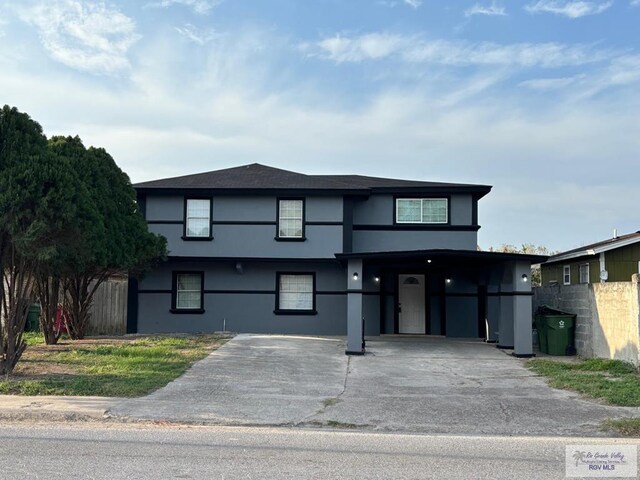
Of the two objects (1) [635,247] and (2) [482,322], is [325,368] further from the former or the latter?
(1) [635,247]

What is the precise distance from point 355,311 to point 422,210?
6298 mm

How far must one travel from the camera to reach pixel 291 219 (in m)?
20.6

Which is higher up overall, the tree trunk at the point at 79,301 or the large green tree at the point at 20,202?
the large green tree at the point at 20,202

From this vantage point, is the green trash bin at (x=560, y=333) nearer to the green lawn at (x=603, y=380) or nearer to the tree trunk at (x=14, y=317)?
the green lawn at (x=603, y=380)

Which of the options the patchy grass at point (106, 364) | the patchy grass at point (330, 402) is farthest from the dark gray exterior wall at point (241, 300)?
the patchy grass at point (330, 402)

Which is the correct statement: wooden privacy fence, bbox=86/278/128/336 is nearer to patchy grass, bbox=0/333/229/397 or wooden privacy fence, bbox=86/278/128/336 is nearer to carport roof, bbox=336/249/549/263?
patchy grass, bbox=0/333/229/397

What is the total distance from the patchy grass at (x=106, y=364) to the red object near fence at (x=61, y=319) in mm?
494

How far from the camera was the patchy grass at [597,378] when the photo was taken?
33.6 feet

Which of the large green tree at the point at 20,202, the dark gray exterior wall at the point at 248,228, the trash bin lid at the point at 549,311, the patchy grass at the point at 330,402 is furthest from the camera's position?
the dark gray exterior wall at the point at 248,228

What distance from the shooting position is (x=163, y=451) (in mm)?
6812

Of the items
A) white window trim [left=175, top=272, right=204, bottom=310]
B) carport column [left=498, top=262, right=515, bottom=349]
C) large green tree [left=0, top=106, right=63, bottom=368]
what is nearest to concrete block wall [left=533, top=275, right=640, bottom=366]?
carport column [left=498, top=262, right=515, bottom=349]

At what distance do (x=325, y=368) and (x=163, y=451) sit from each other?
7.08 meters

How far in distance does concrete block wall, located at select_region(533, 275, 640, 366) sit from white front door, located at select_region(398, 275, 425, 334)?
5198mm

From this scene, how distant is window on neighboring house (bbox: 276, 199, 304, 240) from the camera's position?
67.5ft
